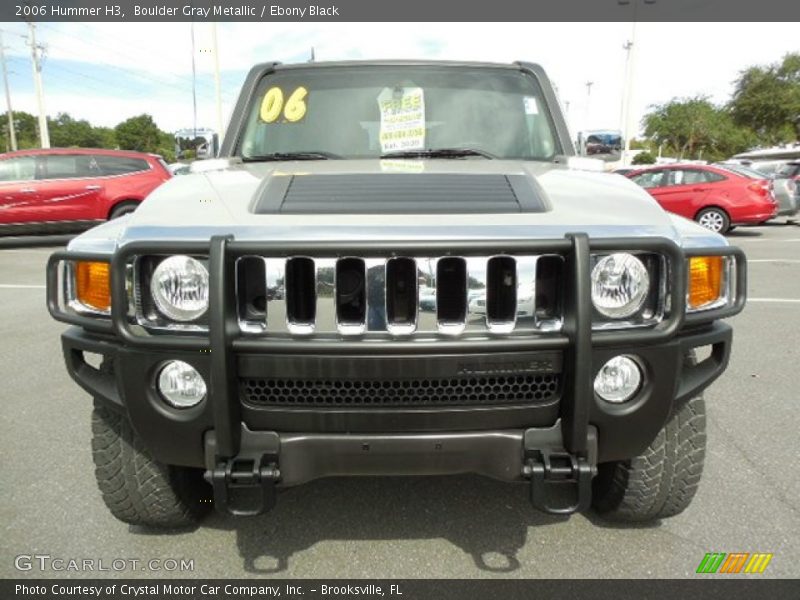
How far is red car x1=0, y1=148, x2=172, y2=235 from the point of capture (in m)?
11.1

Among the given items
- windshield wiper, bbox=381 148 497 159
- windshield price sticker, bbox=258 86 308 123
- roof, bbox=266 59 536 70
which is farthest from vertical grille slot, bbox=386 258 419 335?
roof, bbox=266 59 536 70

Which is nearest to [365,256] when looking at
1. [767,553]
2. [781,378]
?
[767,553]

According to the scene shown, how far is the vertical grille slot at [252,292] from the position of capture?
1.80 metres

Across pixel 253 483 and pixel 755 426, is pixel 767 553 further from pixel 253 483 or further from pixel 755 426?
pixel 253 483

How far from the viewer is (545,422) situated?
73.5 inches

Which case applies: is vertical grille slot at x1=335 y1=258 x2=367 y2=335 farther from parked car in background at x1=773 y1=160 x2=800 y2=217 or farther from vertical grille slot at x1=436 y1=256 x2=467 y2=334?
parked car in background at x1=773 y1=160 x2=800 y2=217

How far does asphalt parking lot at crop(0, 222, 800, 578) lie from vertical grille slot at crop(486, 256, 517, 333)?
971 millimetres

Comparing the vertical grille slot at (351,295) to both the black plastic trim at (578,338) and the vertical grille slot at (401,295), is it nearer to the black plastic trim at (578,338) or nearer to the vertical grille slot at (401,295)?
the vertical grille slot at (401,295)

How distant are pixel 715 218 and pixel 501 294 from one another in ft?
40.8

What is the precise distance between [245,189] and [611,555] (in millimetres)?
1874

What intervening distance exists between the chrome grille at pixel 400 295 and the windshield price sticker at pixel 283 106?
1520 millimetres

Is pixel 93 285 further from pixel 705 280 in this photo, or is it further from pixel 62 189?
pixel 62 189

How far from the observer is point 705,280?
1951 millimetres
